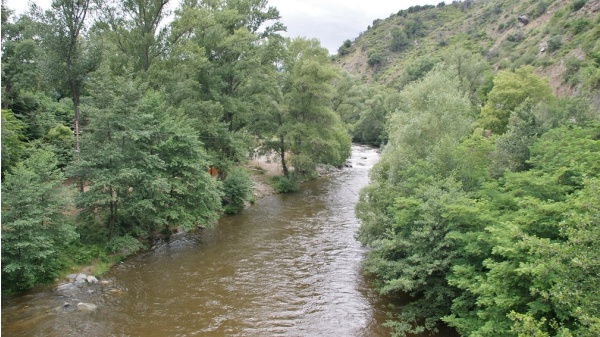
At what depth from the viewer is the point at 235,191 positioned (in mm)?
28906

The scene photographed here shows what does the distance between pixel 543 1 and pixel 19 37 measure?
243 ft

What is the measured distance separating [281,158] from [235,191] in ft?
38.5

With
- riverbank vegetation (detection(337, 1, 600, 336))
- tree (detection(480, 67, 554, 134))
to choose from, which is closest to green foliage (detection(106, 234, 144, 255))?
riverbank vegetation (detection(337, 1, 600, 336))

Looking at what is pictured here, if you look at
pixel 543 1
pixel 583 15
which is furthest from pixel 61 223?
pixel 543 1

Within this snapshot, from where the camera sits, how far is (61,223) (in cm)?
1614

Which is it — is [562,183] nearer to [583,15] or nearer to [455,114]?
[455,114]

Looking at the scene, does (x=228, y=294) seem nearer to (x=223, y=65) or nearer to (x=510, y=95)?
(x=223, y=65)

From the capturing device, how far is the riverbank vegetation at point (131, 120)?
16031 mm

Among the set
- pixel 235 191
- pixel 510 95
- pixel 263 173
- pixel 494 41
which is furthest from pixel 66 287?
pixel 494 41

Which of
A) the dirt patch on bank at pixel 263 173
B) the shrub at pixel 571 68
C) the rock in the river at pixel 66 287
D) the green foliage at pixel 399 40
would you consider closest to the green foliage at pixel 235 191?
the dirt patch on bank at pixel 263 173

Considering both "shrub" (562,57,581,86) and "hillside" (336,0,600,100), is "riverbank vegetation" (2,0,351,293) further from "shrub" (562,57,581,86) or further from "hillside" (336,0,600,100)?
"hillside" (336,0,600,100)

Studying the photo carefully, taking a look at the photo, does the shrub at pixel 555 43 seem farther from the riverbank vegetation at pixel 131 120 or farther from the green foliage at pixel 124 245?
the green foliage at pixel 124 245

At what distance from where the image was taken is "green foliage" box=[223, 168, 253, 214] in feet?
94.9

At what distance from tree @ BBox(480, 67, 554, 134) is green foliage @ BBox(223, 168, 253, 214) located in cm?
1851
